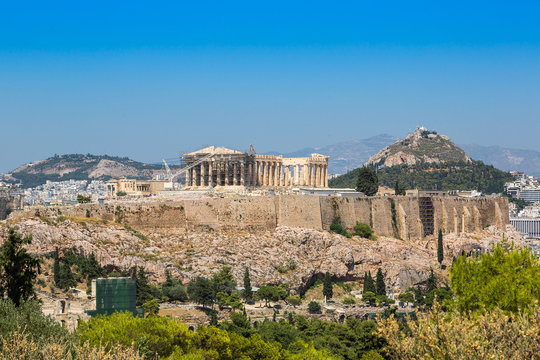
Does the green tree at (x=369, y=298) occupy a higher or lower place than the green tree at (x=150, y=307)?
lower

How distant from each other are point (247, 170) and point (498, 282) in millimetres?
48251

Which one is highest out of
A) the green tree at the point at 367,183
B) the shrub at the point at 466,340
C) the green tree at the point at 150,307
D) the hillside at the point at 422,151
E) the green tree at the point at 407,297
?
the hillside at the point at 422,151

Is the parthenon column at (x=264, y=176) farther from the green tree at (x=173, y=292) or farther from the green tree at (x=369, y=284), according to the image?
the green tree at (x=173, y=292)

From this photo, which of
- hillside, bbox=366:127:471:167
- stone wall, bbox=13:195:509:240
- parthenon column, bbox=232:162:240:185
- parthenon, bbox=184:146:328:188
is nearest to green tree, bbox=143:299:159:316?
stone wall, bbox=13:195:509:240

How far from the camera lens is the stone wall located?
69938 millimetres

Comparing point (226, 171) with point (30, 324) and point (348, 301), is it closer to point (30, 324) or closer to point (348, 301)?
point (348, 301)

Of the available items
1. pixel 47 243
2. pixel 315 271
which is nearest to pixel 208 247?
pixel 315 271

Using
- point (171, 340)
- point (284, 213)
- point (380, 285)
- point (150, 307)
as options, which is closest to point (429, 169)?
point (284, 213)

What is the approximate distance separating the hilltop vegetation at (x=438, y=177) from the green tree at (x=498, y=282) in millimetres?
100272

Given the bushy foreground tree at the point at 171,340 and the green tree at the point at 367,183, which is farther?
the green tree at the point at 367,183

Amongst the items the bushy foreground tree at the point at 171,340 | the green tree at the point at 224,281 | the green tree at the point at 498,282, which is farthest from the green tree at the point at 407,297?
the bushy foreground tree at the point at 171,340

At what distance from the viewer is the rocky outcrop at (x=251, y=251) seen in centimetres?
6247

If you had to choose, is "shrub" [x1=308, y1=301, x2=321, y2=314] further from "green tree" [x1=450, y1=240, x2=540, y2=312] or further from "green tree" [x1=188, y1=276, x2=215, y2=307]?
"green tree" [x1=450, y1=240, x2=540, y2=312]

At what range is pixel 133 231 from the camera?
67.9 metres
